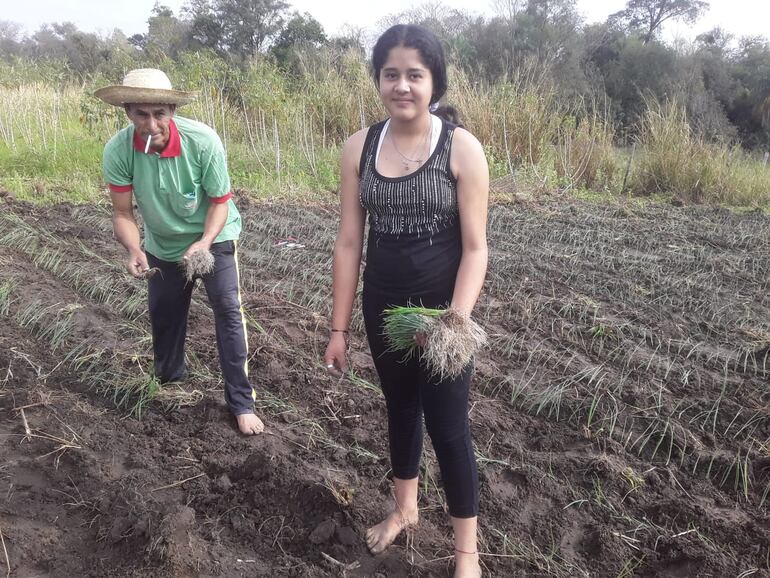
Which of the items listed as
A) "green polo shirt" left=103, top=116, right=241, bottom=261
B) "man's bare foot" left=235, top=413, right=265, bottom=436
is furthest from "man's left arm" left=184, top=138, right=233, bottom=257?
"man's bare foot" left=235, top=413, right=265, bottom=436

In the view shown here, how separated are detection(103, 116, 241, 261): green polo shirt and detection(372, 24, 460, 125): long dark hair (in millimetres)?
1218

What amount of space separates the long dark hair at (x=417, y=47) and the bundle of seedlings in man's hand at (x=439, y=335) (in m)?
0.66

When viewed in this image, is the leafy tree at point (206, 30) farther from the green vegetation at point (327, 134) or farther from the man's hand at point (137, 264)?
the man's hand at point (137, 264)

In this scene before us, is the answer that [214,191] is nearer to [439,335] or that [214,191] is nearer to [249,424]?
[249,424]

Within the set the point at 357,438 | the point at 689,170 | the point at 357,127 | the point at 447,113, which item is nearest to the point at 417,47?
the point at 447,113

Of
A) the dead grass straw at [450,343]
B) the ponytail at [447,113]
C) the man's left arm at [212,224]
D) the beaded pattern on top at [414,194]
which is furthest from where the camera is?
the man's left arm at [212,224]

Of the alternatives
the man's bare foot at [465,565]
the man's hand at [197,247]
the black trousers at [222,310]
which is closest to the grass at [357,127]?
the black trousers at [222,310]

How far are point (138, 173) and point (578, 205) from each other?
23.3 feet

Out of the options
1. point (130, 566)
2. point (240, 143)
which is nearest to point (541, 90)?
point (240, 143)

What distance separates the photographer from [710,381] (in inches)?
137

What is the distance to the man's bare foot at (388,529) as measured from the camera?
227 centimetres

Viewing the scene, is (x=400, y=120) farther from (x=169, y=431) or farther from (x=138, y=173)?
(x=169, y=431)

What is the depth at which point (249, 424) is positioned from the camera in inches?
116

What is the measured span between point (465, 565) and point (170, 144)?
2046 millimetres
